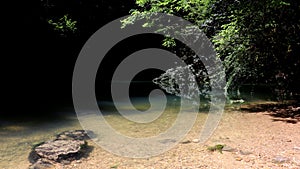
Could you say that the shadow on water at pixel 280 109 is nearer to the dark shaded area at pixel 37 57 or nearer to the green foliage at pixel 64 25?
the dark shaded area at pixel 37 57

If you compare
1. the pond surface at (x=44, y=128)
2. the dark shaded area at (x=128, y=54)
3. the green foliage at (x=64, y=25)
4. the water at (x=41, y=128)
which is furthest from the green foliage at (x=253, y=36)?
the dark shaded area at (x=128, y=54)

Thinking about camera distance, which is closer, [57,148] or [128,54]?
[57,148]

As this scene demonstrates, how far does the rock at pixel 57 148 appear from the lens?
15.0 ft

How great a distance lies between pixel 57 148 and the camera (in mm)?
4793

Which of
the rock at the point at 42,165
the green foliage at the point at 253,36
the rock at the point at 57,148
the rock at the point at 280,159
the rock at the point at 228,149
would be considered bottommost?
the rock at the point at 42,165

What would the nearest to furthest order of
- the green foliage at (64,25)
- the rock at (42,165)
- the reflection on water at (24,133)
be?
the rock at (42,165) < the reflection on water at (24,133) < the green foliage at (64,25)

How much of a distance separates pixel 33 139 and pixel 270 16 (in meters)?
6.34

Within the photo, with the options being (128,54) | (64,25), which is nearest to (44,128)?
(64,25)

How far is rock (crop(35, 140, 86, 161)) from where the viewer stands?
4.57 metres

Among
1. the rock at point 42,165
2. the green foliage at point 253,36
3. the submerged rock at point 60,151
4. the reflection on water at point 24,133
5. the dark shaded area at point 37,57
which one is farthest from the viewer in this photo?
the dark shaded area at point 37,57

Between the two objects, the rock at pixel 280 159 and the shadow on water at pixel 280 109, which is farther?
the shadow on water at pixel 280 109

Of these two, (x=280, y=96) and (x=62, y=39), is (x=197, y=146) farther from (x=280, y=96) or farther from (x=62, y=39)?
(x=62, y=39)

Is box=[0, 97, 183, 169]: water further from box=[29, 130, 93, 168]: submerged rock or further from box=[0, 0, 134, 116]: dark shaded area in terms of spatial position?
box=[0, 0, 134, 116]: dark shaded area

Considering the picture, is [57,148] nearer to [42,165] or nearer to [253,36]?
[42,165]
